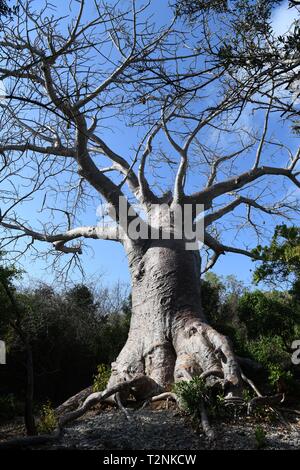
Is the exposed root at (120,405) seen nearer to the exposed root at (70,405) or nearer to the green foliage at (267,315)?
the exposed root at (70,405)

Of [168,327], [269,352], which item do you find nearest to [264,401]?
[168,327]

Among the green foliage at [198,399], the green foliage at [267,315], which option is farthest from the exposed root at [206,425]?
the green foliage at [267,315]

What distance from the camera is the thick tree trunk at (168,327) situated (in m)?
5.32

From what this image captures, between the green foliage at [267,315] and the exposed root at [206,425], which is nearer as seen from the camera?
the exposed root at [206,425]

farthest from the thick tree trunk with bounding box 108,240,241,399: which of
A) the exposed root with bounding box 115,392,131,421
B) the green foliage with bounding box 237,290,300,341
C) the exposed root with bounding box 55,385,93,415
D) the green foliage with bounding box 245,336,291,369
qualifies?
the green foliage with bounding box 237,290,300,341

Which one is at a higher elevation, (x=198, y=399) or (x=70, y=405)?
(x=198, y=399)

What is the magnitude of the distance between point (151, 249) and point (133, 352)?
146cm

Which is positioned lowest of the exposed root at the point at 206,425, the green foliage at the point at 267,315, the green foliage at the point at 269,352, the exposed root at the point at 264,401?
the exposed root at the point at 206,425

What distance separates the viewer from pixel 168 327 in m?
5.96

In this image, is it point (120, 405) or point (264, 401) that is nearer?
point (264, 401)

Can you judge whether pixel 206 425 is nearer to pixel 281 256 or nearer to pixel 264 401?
pixel 264 401

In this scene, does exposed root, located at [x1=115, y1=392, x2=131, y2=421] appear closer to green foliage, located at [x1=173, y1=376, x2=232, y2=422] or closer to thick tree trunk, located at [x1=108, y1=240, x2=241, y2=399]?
thick tree trunk, located at [x1=108, y1=240, x2=241, y2=399]

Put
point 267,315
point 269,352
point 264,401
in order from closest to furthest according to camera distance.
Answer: point 264,401, point 269,352, point 267,315
